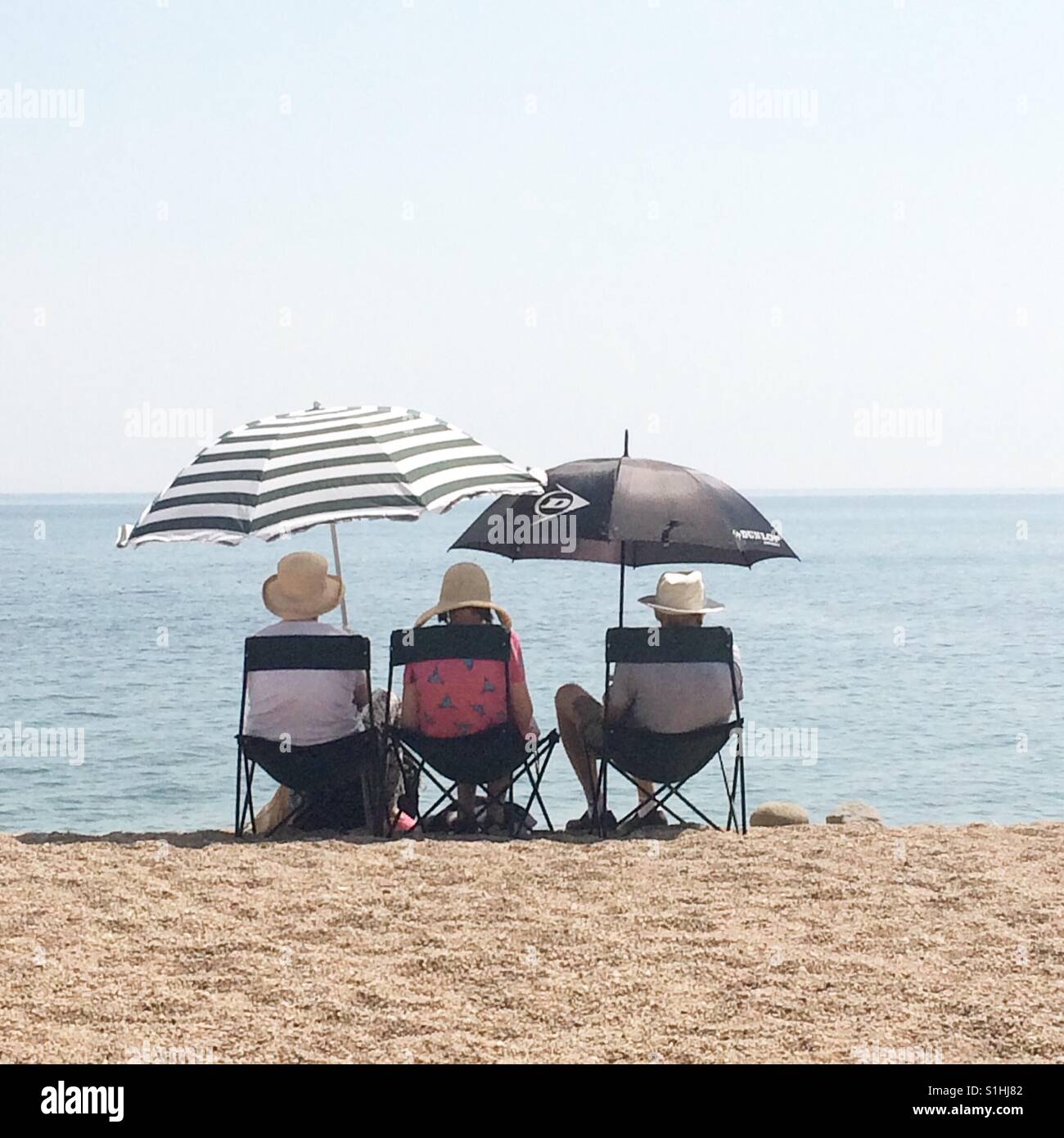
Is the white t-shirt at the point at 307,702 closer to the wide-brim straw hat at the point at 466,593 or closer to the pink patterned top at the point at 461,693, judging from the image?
the pink patterned top at the point at 461,693

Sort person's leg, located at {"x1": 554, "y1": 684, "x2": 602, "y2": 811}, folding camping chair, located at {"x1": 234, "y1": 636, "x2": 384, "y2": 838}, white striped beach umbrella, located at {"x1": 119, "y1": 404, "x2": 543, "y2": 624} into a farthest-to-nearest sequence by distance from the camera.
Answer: person's leg, located at {"x1": 554, "y1": 684, "x2": 602, "y2": 811}
folding camping chair, located at {"x1": 234, "y1": 636, "x2": 384, "y2": 838}
white striped beach umbrella, located at {"x1": 119, "y1": 404, "x2": 543, "y2": 624}

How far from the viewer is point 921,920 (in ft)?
16.1

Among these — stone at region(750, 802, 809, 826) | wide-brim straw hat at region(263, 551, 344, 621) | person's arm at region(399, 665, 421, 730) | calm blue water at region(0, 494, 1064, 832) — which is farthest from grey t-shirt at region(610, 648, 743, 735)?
calm blue water at region(0, 494, 1064, 832)

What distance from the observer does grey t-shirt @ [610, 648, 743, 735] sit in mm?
6469

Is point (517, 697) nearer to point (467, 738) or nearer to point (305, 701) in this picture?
point (467, 738)

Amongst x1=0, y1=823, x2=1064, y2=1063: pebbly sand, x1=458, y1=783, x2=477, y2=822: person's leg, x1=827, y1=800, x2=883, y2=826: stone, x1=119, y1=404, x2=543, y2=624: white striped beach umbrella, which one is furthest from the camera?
x1=827, y1=800, x2=883, y2=826: stone

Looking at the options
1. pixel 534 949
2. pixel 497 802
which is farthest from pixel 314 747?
pixel 534 949

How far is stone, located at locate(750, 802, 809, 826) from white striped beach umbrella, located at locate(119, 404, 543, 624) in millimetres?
2761

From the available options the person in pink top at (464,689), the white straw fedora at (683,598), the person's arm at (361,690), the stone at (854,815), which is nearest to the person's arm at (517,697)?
the person in pink top at (464,689)

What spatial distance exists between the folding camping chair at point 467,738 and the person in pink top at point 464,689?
3cm

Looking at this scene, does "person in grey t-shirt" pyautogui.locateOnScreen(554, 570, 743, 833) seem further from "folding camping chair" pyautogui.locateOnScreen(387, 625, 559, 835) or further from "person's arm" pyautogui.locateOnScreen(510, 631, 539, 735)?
"person's arm" pyautogui.locateOnScreen(510, 631, 539, 735)
